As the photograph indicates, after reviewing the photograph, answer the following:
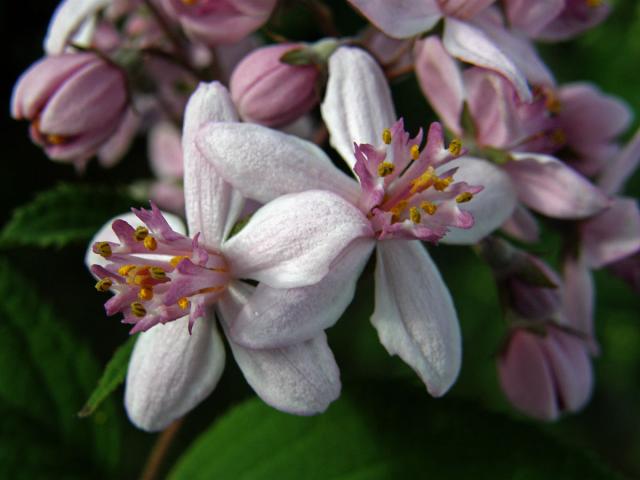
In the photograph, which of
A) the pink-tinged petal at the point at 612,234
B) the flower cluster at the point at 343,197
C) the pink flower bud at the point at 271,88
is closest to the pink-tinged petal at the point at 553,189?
the flower cluster at the point at 343,197

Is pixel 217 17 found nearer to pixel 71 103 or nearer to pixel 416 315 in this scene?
pixel 71 103

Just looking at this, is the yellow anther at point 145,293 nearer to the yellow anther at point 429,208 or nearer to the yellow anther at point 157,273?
the yellow anther at point 157,273

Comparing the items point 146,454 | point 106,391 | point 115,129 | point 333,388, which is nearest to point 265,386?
point 333,388

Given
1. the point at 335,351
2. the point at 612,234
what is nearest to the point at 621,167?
the point at 612,234

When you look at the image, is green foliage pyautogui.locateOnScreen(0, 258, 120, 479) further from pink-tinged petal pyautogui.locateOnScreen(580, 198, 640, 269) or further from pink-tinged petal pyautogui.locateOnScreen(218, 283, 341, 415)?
pink-tinged petal pyautogui.locateOnScreen(580, 198, 640, 269)

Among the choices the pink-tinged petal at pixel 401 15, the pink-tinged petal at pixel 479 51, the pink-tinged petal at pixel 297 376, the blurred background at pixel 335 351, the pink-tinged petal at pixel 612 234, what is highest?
the pink-tinged petal at pixel 401 15

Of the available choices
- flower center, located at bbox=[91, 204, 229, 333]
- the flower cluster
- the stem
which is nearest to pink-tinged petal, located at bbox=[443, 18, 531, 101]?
the flower cluster

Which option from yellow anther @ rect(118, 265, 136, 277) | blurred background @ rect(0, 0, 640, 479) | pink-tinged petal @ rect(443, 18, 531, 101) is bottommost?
blurred background @ rect(0, 0, 640, 479)
